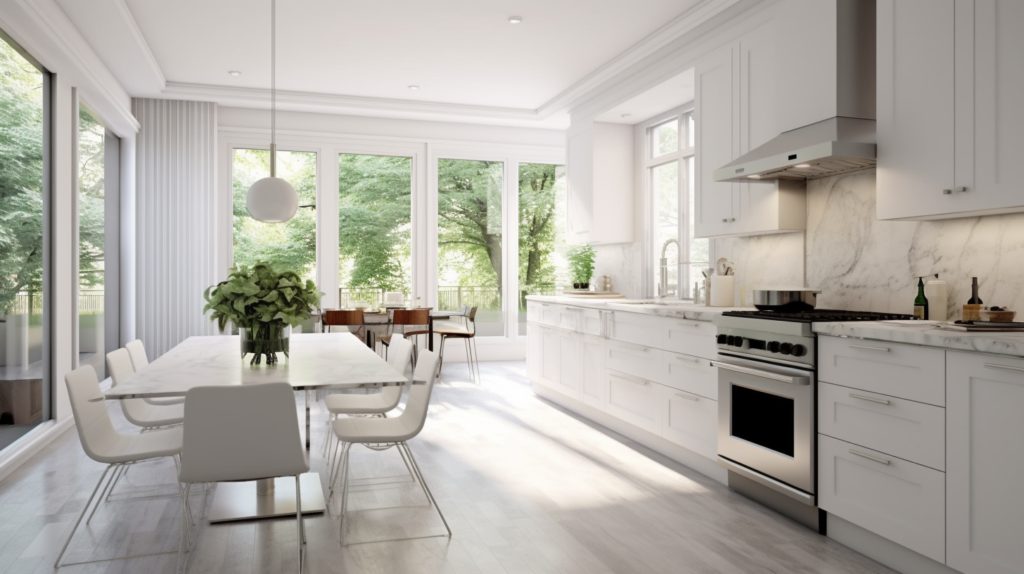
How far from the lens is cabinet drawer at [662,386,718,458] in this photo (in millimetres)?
3789

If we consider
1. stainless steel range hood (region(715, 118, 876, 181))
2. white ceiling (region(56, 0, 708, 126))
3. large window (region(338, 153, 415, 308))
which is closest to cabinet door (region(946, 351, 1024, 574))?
stainless steel range hood (region(715, 118, 876, 181))

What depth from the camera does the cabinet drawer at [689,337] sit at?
3.83 m

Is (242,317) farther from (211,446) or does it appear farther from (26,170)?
(26,170)

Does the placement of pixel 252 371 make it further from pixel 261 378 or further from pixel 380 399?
pixel 380 399

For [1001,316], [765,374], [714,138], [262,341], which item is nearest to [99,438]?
[262,341]

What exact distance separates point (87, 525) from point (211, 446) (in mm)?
1095

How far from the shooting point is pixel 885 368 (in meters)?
2.69

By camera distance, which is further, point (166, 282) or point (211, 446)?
point (166, 282)

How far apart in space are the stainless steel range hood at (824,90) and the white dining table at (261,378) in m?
2.14

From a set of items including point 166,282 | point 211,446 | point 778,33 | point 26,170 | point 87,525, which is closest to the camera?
point 211,446

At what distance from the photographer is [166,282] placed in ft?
23.1

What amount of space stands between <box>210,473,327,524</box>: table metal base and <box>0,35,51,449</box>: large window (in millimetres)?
1700

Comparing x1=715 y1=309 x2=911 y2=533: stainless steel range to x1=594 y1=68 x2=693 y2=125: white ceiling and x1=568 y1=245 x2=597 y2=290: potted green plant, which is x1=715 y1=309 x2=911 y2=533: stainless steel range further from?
x1=568 y1=245 x2=597 y2=290: potted green plant

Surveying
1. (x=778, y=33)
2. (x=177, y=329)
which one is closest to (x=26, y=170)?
(x=177, y=329)
